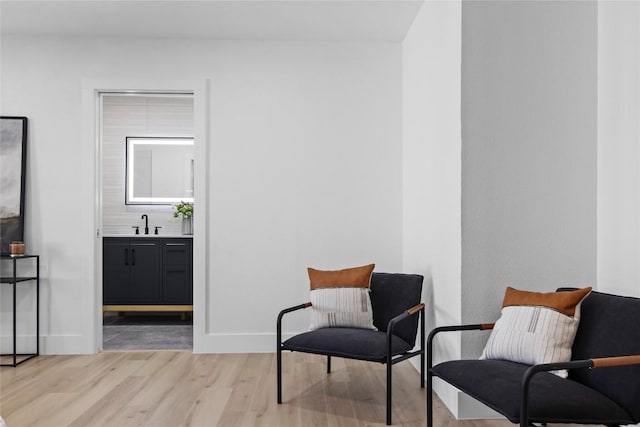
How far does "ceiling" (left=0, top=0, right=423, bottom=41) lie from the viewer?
13.3ft

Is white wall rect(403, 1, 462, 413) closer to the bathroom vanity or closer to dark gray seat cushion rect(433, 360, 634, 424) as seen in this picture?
dark gray seat cushion rect(433, 360, 634, 424)

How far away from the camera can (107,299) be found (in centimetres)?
597

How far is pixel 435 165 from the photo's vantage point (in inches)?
145

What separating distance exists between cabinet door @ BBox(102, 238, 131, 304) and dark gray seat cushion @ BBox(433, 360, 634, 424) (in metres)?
4.42

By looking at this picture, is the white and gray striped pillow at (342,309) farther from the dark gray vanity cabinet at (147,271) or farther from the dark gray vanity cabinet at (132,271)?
the dark gray vanity cabinet at (132,271)

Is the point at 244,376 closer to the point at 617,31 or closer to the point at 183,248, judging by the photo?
the point at 183,248

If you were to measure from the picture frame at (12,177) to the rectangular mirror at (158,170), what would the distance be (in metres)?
1.98

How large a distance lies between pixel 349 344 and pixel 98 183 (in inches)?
108

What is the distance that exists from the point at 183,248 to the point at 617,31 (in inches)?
177

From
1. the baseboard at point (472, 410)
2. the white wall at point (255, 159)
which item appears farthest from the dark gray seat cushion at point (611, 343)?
the white wall at point (255, 159)

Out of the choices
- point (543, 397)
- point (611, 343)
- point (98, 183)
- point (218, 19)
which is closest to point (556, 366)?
point (543, 397)

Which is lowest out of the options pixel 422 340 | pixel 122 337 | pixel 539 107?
pixel 122 337

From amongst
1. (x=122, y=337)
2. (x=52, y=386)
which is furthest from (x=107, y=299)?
(x=52, y=386)

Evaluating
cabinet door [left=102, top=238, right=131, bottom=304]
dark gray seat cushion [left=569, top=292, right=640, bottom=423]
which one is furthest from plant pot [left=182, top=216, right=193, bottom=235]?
dark gray seat cushion [left=569, top=292, right=640, bottom=423]
